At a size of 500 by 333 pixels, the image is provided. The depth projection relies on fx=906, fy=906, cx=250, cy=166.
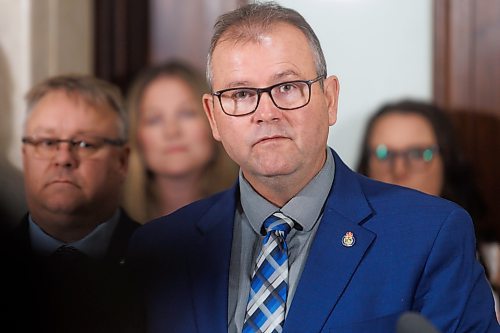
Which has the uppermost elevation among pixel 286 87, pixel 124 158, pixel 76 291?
pixel 286 87

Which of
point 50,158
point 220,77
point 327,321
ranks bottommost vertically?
point 327,321

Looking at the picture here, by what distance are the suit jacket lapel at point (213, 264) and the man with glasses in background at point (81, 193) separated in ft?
0.24

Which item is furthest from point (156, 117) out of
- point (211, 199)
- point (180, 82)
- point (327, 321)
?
point (327, 321)

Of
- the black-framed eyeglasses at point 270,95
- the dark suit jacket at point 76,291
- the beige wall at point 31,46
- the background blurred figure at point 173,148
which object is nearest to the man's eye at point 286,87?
the black-framed eyeglasses at point 270,95

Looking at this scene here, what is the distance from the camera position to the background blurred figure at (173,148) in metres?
1.46

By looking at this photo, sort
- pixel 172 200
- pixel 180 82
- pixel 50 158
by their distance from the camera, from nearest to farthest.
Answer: pixel 50 158 < pixel 172 200 < pixel 180 82

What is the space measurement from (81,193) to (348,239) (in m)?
0.37

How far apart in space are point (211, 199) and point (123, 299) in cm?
17

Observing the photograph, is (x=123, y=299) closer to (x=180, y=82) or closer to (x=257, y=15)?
(x=257, y=15)

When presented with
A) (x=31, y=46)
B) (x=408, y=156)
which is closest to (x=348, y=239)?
(x=408, y=156)

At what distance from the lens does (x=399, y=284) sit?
894 mm

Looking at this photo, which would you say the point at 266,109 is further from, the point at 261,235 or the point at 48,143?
the point at 48,143

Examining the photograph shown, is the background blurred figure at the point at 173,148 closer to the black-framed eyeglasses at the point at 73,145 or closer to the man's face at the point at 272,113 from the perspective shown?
the black-framed eyeglasses at the point at 73,145

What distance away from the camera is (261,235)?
97 centimetres
